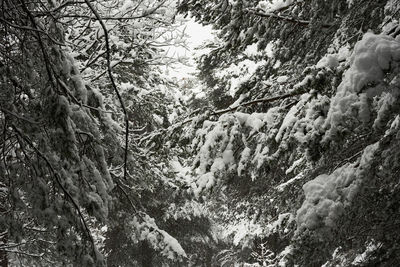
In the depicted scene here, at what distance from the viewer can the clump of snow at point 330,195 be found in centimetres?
237

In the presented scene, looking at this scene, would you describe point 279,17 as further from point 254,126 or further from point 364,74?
point 364,74

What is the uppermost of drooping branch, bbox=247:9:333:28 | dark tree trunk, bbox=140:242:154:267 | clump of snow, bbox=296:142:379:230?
drooping branch, bbox=247:9:333:28

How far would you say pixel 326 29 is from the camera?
11.9 feet

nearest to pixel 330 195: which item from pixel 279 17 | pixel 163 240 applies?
pixel 279 17

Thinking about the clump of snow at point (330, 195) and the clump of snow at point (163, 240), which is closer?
the clump of snow at point (330, 195)

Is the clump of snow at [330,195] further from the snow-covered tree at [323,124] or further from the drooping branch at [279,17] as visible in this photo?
the drooping branch at [279,17]

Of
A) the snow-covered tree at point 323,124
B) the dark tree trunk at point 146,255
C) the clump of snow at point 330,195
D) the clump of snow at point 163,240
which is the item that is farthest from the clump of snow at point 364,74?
the dark tree trunk at point 146,255

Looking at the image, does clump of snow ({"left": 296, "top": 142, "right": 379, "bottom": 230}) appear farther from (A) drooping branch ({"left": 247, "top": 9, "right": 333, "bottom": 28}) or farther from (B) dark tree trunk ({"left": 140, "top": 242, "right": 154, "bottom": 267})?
(B) dark tree trunk ({"left": 140, "top": 242, "right": 154, "bottom": 267})

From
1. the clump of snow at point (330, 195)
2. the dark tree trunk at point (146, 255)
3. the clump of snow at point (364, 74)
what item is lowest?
the dark tree trunk at point (146, 255)

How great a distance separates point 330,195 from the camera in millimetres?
2455

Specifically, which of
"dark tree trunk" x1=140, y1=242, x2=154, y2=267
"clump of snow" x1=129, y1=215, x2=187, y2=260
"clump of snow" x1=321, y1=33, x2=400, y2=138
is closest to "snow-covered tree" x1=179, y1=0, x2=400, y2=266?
"clump of snow" x1=321, y1=33, x2=400, y2=138

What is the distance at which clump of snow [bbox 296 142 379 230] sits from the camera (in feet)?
7.76

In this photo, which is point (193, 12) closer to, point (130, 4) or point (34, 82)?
point (130, 4)

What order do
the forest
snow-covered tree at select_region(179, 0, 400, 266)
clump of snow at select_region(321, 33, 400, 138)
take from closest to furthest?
clump of snow at select_region(321, 33, 400, 138)
snow-covered tree at select_region(179, 0, 400, 266)
the forest
